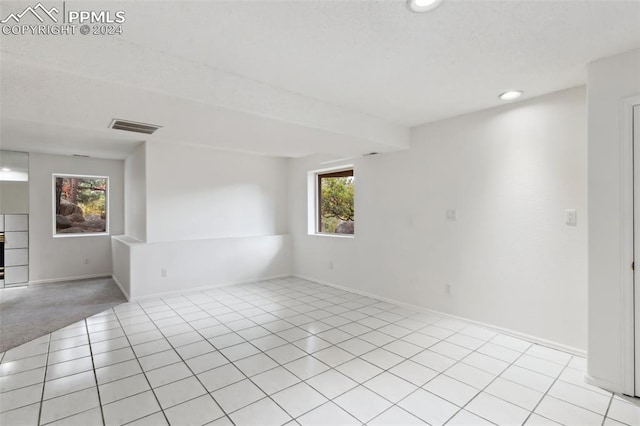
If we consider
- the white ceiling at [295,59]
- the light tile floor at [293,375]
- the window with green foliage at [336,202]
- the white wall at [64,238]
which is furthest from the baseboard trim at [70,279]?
the window with green foliage at [336,202]

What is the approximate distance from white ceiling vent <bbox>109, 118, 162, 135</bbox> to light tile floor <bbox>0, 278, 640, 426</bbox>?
7.05ft

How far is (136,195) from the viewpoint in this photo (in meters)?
5.41

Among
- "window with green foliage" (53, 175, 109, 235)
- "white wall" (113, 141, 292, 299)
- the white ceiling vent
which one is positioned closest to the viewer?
the white ceiling vent

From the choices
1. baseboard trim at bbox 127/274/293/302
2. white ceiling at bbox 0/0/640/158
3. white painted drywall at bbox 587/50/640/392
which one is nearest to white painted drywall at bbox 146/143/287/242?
baseboard trim at bbox 127/274/293/302

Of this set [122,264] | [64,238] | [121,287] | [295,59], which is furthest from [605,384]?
[64,238]

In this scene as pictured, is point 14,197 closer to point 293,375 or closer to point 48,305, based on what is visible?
point 48,305

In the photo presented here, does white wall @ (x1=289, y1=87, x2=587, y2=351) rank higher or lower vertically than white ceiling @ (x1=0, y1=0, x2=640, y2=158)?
lower

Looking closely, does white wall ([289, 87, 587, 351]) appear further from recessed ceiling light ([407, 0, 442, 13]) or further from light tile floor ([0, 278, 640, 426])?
recessed ceiling light ([407, 0, 442, 13])

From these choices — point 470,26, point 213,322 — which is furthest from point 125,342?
point 470,26

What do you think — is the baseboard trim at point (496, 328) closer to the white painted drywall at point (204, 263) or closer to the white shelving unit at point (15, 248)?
the white painted drywall at point (204, 263)

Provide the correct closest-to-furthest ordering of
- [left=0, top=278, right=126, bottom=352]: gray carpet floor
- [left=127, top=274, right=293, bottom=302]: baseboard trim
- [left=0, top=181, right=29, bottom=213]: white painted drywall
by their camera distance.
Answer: [left=0, top=278, right=126, bottom=352]: gray carpet floor < [left=127, top=274, right=293, bottom=302]: baseboard trim < [left=0, top=181, right=29, bottom=213]: white painted drywall

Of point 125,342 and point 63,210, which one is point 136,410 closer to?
point 125,342

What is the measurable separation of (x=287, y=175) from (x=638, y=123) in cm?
516

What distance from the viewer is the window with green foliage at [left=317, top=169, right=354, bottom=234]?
559 centimetres
